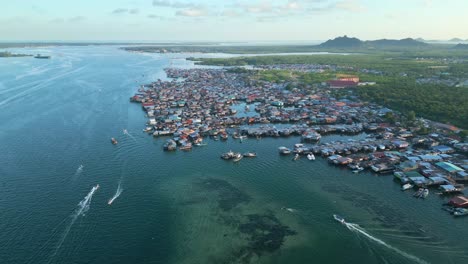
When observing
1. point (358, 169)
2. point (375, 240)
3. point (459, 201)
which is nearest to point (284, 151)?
point (358, 169)

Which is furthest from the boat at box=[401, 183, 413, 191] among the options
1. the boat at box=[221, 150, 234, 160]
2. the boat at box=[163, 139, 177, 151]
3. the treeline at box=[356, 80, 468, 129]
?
the boat at box=[163, 139, 177, 151]

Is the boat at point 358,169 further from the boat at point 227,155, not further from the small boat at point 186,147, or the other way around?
the small boat at point 186,147

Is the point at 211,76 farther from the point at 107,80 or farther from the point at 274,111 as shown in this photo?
the point at 274,111

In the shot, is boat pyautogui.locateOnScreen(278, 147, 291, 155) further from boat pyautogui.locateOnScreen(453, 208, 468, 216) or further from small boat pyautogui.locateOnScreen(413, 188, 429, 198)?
boat pyautogui.locateOnScreen(453, 208, 468, 216)

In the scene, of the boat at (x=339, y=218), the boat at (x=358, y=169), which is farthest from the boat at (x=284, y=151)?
the boat at (x=339, y=218)

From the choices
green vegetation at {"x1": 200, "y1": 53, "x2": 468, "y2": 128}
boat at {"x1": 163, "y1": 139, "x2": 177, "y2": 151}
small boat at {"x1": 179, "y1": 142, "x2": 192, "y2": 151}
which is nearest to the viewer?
boat at {"x1": 163, "y1": 139, "x2": 177, "y2": 151}

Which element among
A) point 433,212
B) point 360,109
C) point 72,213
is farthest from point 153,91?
point 433,212
